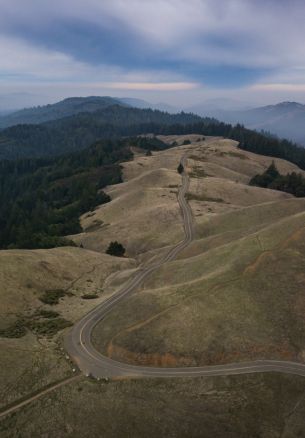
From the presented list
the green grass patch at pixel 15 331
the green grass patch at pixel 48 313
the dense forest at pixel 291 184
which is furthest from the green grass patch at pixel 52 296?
the dense forest at pixel 291 184

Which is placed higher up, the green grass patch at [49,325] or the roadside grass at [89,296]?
the green grass patch at [49,325]

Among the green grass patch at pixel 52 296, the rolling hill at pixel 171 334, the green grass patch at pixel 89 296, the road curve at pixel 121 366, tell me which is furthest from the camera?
the green grass patch at pixel 89 296

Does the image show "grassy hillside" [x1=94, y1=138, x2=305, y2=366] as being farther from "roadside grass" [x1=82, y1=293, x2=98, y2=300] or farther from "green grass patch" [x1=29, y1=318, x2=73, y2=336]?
"roadside grass" [x1=82, y1=293, x2=98, y2=300]

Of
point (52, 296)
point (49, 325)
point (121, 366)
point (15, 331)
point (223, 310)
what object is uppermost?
point (223, 310)

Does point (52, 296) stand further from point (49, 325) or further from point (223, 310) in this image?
point (223, 310)

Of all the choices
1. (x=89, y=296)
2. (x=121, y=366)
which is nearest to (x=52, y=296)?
(x=89, y=296)

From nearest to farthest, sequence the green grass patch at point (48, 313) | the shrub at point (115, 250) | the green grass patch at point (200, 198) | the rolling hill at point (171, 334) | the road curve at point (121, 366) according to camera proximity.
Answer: the rolling hill at point (171, 334) < the road curve at point (121, 366) < the green grass patch at point (48, 313) < the shrub at point (115, 250) < the green grass patch at point (200, 198)

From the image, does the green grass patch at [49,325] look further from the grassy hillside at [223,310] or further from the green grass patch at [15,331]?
the grassy hillside at [223,310]

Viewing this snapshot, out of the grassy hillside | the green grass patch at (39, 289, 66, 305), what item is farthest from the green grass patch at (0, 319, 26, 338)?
the grassy hillside

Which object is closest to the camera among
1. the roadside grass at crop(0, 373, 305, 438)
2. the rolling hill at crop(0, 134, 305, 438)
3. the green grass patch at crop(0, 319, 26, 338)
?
the roadside grass at crop(0, 373, 305, 438)

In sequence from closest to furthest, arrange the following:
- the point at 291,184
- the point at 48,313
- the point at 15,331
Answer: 1. the point at 15,331
2. the point at 48,313
3. the point at 291,184

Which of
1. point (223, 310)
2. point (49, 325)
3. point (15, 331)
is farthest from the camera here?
point (49, 325)

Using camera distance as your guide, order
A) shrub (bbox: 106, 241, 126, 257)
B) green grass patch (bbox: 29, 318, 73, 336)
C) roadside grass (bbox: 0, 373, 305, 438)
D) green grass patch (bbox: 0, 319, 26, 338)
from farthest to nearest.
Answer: shrub (bbox: 106, 241, 126, 257) → green grass patch (bbox: 29, 318, 73, 336) → green grass patch (bbox: 0, 319, 26, 338) → roadside grass (bbox: 0, 373, 305, 438)
